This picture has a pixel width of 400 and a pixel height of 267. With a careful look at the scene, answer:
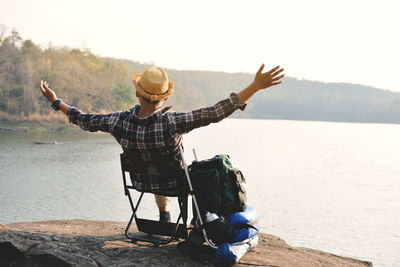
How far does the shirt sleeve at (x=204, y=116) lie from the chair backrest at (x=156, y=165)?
0.28m

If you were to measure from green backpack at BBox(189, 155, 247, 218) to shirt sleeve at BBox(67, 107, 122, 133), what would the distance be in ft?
2.44

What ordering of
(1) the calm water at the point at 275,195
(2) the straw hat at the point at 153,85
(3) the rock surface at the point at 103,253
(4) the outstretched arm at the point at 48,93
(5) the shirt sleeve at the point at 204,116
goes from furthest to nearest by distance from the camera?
(1) the calm water at the point at 275,195
(4) the outstretched arm at the point at 48,93
(2) the straw hat at the point at 153,85
(5) the shirt sleeve at the point at 204,116
(3) the rock surface at the point at 103,253

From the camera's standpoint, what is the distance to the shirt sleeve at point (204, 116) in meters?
3.35

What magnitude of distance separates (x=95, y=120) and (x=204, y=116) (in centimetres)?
95

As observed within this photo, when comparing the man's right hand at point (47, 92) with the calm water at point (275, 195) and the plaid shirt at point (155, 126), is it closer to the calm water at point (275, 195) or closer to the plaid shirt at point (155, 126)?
the plaid shirt at point (155, 126)

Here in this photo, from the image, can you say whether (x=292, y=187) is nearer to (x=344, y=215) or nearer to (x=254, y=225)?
(x=344, y=215)

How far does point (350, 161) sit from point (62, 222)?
151 feet

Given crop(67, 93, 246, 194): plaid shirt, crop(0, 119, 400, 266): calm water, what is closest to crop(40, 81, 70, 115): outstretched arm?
crop(67, 93, 246, 194): plaid shirt

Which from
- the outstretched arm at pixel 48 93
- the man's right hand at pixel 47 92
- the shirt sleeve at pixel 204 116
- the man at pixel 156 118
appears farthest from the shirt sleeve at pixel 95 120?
the shirt sleeve at pixel 204 116

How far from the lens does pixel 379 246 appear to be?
16.9 meters

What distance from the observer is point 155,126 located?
3463 mm

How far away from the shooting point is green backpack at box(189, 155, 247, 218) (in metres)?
3.48

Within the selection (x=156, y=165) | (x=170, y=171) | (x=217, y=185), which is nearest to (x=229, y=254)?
(x=217, y=185)

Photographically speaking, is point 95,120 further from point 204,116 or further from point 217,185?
point 217,185
